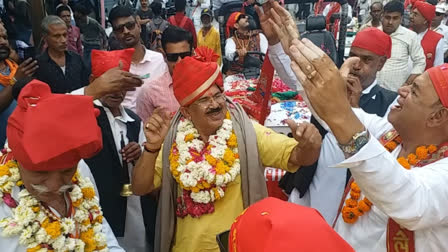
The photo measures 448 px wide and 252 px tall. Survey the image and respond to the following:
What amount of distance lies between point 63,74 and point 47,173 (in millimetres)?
2891

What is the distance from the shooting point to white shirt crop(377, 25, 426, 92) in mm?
5418

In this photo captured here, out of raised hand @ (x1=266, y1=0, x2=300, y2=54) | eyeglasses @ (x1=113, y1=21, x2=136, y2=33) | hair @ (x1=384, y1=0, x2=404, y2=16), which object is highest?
raised hand @ (x1=266, y1=0, x2=300, y2=54)

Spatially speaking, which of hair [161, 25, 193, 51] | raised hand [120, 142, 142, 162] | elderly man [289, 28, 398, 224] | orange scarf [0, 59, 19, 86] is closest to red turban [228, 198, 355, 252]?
elderly man [289, 28, 398, 224]

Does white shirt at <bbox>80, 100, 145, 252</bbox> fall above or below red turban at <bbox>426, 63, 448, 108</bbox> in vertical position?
below

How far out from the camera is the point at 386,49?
363 cm

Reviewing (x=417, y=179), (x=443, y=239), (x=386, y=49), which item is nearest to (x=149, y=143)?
(x=417, y=179)

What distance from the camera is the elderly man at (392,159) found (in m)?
1.57

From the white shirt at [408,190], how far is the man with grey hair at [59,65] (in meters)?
3.62

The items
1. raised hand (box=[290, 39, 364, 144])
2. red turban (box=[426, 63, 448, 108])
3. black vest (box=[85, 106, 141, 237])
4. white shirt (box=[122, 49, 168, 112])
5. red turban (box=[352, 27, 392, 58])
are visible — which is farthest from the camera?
white shirt (box=[122, 49, 168, 112])

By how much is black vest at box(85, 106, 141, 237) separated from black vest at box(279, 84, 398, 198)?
48.6 inches

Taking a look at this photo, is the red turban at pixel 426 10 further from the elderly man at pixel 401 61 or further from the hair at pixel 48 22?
the hair at pixel 48 22

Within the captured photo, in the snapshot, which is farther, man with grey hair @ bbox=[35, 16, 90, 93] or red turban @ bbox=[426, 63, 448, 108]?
man with grey hair @ bbox=[35, 16, 90, 93]

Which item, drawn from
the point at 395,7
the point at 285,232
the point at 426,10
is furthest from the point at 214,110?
the point at 426,10

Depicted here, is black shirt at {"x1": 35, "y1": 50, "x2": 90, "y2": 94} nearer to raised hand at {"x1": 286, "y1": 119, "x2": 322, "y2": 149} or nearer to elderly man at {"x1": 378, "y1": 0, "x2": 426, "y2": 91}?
raised hand at {"x1": 286, "y1": 119, "x2": 322, "y2": 149}
